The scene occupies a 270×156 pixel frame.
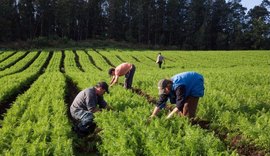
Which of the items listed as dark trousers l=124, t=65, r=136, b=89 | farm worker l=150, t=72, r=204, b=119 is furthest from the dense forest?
farm worker l=150, t=72, r=204, b=119

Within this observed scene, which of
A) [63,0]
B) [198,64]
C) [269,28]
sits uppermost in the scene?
[63,0]

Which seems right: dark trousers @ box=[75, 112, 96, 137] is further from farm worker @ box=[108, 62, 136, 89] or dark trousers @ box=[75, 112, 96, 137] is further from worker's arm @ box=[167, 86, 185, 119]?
farm worker @ box=[108, 62, 136, 89]

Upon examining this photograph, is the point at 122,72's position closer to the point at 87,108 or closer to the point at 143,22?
the point at 87,108

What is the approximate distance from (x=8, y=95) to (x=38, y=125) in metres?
7.59

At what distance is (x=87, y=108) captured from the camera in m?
9.16

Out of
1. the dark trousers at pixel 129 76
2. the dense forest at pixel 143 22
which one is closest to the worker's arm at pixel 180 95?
the dark trousers at pixel 129 76

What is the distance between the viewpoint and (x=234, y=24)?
88.5 meters

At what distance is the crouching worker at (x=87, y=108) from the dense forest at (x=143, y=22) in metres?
65.9

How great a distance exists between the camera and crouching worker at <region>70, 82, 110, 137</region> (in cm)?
870

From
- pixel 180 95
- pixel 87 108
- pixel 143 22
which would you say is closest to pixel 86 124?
pixel 87 108

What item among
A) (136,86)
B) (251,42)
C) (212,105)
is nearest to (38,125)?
(212,105)

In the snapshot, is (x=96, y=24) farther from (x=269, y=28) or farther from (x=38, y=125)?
(x=38, y=125)

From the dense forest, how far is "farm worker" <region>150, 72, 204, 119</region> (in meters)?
67.4

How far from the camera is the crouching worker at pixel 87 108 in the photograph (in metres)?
8.70
